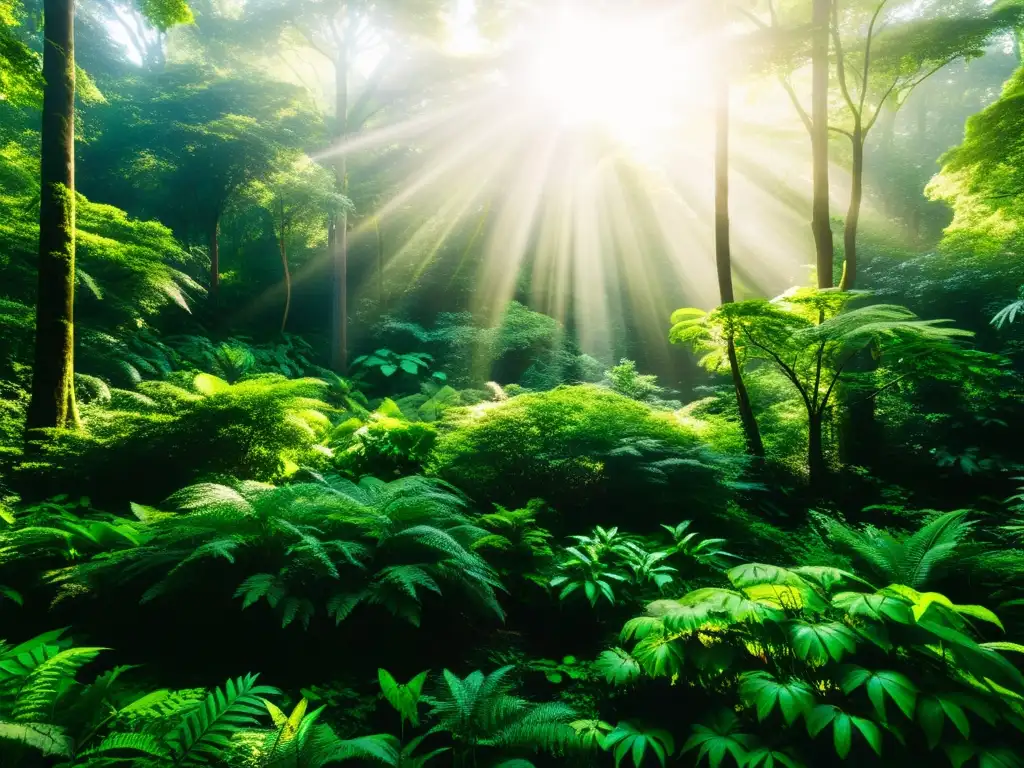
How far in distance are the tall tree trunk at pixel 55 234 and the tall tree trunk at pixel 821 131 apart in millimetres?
8002

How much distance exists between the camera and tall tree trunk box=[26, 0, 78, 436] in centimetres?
409

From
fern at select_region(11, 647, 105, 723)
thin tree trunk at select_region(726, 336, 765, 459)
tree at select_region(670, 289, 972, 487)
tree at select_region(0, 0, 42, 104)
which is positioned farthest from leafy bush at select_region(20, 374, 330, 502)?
thin tree trunk at select_region(726, 336, 765, 459)

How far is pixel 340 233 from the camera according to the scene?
1157 cm

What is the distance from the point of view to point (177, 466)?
152 inches

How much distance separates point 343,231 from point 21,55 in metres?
8.06

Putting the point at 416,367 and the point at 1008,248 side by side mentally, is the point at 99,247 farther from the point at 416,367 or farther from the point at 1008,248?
the point at 1008,248

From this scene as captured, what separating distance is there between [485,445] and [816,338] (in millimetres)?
3362

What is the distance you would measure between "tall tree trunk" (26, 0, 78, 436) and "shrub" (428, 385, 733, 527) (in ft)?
11.0

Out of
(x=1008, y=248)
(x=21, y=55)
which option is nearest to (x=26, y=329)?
(x=21, y=55)

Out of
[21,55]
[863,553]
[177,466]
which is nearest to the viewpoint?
[863,553]

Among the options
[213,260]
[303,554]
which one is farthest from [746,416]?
[213,260]

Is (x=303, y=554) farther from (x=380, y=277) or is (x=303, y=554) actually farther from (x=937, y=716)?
(x=380, y=277)

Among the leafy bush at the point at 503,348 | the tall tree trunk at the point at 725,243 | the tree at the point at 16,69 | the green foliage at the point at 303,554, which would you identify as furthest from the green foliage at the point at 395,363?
the green foliage at the point at 303,554

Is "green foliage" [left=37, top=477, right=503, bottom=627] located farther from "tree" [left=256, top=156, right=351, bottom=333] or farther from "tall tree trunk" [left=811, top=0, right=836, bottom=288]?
"tree" [left=256, top=156, right=351, bottom=333]
